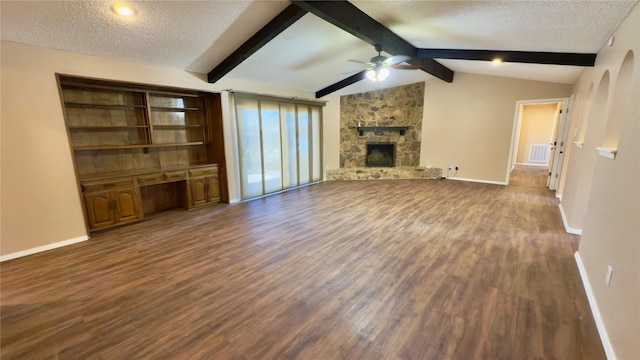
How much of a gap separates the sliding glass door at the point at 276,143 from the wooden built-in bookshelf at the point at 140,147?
0.51 metres

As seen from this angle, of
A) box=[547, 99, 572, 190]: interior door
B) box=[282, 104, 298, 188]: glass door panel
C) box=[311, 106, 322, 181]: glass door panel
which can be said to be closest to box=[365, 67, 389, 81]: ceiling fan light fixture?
box=[282, 104, 298, 188]: glass door panel

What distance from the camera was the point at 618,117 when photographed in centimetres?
243

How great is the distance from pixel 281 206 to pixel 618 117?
450cm

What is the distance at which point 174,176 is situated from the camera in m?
4.52

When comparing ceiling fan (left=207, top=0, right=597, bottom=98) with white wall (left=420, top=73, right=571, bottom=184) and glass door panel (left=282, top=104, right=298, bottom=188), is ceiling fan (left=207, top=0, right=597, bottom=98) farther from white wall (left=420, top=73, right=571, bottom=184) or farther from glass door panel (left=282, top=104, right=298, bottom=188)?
white wall (left=420, top=73, right=571, bottom=184)

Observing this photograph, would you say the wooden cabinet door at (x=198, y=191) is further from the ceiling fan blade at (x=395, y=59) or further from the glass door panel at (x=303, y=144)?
the ceiling fan blade at (x=395, y=59)

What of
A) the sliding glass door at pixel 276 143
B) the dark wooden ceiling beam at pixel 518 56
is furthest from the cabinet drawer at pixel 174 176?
the dark wooden ceiling beam at pixel 518 56

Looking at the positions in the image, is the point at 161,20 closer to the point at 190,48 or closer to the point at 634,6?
the point at 190,48

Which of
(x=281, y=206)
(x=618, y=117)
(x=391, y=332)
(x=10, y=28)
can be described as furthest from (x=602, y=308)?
(x=10, y=28)

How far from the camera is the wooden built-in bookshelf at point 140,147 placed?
375 centimetres

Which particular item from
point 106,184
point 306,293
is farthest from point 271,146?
point 306,293

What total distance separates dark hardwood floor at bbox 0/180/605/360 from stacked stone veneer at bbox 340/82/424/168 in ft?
13.4

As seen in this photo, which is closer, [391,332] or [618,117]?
[391,332]

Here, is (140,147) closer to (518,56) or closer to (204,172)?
(204,172)
